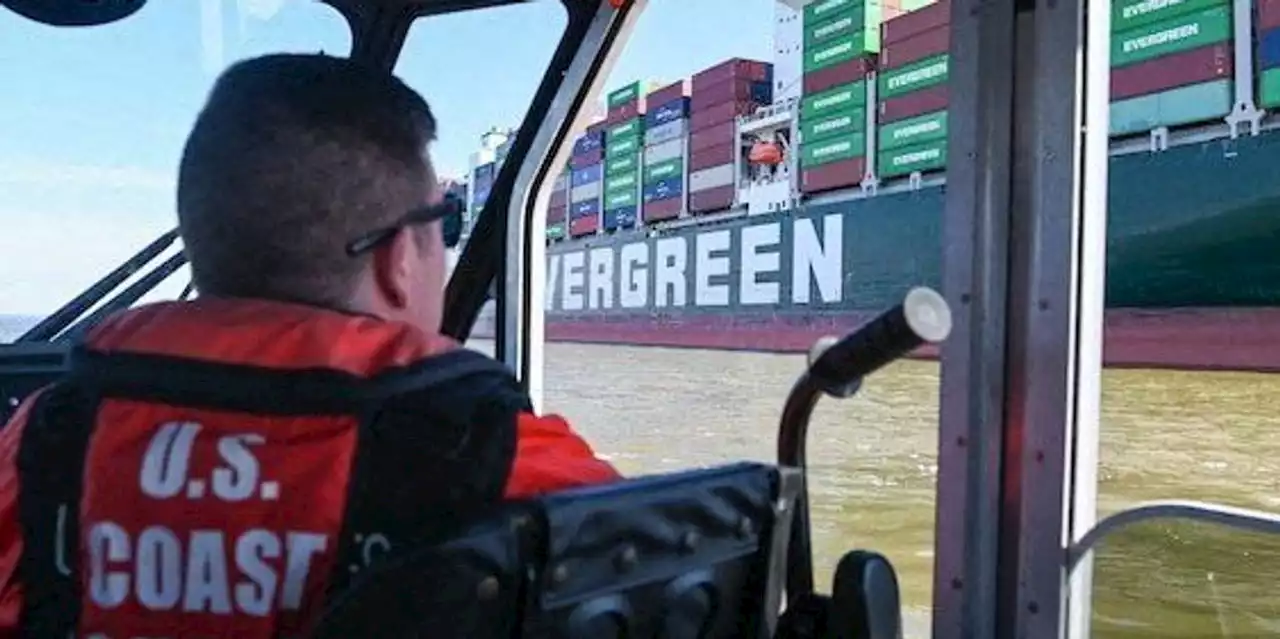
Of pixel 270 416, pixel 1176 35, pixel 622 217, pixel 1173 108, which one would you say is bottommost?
pixel 270 416

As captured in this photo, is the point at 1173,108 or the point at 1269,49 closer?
the point at 1269,49

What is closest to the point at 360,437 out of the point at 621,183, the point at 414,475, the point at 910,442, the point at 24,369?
the point at 414,475

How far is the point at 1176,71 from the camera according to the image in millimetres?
12609

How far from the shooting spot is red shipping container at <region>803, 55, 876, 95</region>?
52.1 ft

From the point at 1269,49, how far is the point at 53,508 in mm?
12902

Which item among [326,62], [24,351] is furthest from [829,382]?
[24,351]

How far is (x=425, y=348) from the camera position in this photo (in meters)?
0.88

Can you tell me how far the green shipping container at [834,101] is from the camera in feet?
52.8

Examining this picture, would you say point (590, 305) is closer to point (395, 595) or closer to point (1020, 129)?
point (1020, 129)

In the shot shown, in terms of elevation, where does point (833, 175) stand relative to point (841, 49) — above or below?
below

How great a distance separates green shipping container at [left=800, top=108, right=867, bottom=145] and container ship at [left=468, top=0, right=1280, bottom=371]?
0.03 meters

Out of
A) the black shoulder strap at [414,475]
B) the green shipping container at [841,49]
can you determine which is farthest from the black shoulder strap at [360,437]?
the green shipping container at [841,49]

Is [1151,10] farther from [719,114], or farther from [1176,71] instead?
[719,114]

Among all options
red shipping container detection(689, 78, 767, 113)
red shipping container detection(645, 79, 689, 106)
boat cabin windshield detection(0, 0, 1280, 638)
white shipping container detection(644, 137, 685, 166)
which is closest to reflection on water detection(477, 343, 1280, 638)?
boat cabin windshield detection(0, 0, 1280, 638)
